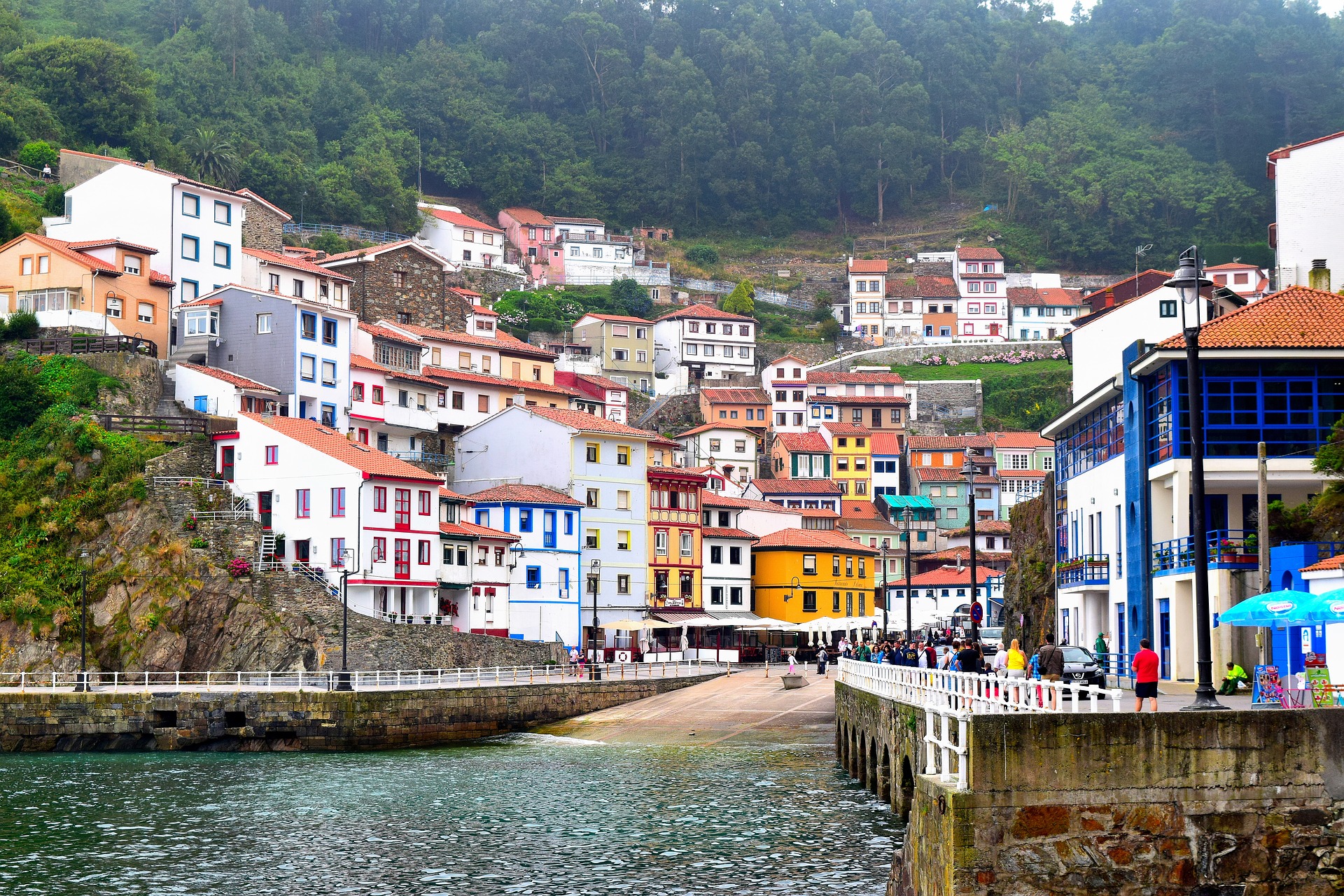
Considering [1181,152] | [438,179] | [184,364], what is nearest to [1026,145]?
[1181,152]

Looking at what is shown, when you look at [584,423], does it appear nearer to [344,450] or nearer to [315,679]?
[344,450]

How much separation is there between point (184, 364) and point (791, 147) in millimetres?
134422

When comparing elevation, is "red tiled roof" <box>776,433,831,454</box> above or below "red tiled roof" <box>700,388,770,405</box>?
below

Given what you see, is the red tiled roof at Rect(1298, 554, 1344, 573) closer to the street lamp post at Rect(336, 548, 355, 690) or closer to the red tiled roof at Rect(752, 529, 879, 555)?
the street lamp post at Rect(336, 548, 355, 690)

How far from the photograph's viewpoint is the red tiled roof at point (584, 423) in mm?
82312

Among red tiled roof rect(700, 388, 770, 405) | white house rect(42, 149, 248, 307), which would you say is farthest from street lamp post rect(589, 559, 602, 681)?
red tiled roof rect(700, 388, 770, 405)

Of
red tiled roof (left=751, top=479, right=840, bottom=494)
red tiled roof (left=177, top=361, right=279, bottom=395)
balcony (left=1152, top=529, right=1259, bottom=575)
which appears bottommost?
balcony (left=1152, top=529, right=1259, bottom=575)

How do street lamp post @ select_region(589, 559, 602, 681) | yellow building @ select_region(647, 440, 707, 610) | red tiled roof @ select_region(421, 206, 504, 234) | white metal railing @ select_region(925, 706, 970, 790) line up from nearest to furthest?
white metal railing @ select_region(925, 706, 970, 790) → street lamp post @ select_region(589, 559, 602, 681) → yellow building @ select_region(647, 440, 707, 610) → red tiled roof @ select_region(421, 206, 504, 234)

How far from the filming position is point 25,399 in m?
67.6

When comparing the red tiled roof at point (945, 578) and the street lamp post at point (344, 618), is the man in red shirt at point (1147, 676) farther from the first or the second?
the red tiled roof at point (945, 578)

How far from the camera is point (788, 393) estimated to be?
5143 inches

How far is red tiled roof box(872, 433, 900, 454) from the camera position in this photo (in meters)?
123

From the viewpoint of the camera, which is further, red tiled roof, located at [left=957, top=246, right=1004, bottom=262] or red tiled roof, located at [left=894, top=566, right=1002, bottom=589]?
red tiled roof, located at [left=957, top=246, right=1004, bottom=262]

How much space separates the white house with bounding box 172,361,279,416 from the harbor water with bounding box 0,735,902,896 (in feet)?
78.1
